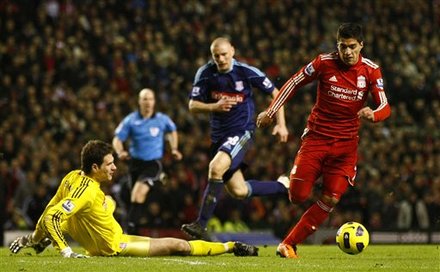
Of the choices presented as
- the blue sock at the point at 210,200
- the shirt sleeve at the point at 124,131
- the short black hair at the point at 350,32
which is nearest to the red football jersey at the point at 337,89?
the short black hair at the point at 350,32

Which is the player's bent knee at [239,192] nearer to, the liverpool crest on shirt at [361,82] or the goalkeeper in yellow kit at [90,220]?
the goalkeeper in yellow kit at [90,220]

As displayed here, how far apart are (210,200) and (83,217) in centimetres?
283

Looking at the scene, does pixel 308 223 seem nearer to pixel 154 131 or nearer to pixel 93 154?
pixel 93 154

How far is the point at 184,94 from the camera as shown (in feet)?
69.6

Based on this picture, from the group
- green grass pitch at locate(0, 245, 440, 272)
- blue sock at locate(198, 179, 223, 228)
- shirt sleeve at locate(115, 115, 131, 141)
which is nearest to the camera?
green grass pitch at locate(0, 245, 440, 272)

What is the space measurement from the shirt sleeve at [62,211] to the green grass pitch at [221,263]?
0.89 feet

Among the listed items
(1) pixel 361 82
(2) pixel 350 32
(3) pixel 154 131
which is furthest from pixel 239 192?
(2) pixel 350 32

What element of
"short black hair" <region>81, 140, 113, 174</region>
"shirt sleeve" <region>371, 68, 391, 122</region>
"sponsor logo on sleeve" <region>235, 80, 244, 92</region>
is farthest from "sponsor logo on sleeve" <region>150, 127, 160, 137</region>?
"short black hair" <region>81, 140, 113, 174</region>

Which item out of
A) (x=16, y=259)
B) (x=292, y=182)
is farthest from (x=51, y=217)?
(x=292, y=182)

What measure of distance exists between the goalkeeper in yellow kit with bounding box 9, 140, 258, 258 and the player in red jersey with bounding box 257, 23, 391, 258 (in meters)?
1.34

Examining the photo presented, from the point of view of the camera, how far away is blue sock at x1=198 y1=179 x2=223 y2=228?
12297 millimetres

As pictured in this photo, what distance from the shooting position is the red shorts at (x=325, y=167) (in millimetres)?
10680

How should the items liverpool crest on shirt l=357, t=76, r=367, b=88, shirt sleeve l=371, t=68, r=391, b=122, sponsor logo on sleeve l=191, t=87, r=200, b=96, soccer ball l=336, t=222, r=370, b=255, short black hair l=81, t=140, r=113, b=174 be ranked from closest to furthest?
short black hair l=81, t=140, r=113, b=174, shirt sleeve l=371, t=68, r=391, b=122, soccer ball l=336, t=222, r=370, b=255, liverpool crest on shirt l=357, t=76, r=367, b=88, sponsor logo on sleeve l=191, t=87, r=200, b=96

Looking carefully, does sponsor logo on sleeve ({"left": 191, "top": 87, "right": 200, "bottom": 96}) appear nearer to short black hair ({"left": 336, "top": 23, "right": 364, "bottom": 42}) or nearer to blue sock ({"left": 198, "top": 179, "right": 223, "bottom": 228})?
blue sock ({"left": 198, "top": 179, "right": 223, "bottom": 228})
